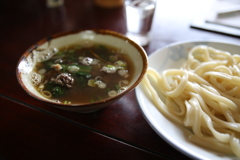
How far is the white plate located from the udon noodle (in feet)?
0.12

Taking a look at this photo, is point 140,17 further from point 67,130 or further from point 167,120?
point 67,130

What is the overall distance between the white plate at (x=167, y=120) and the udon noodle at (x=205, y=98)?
0.04 meters

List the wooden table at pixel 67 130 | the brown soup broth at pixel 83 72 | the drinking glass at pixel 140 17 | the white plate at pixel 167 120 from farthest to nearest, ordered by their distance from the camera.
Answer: the drinking glass at pixel 140 17
the brown soup broth at pixel 83 72
the wooden table at pixel 67 130
the white plate at pixel 167 120

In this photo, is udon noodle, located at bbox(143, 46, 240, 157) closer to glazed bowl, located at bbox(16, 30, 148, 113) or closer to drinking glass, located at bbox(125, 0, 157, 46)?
glazed bowl, located at bbox(16, 30, 148, 113)

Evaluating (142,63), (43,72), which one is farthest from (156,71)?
(43,72)

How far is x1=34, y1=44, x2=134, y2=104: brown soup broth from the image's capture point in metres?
1.19

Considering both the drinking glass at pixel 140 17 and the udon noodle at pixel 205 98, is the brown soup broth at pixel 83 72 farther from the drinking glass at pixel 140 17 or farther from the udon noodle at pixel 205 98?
the drinking glass at pixel 140 17

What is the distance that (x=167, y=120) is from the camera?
1096mm

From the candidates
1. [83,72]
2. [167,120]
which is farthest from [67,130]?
[167,120]

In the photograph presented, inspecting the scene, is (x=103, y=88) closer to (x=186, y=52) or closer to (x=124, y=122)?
(x=124, y=122)

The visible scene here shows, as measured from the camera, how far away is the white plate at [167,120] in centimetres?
92

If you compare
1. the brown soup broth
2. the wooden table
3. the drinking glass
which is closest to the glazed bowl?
the brown soup broth

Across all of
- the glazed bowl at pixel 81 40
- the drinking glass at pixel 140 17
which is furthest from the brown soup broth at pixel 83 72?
the drinking glass at pixel 140 17

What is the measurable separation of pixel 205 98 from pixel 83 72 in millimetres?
770
